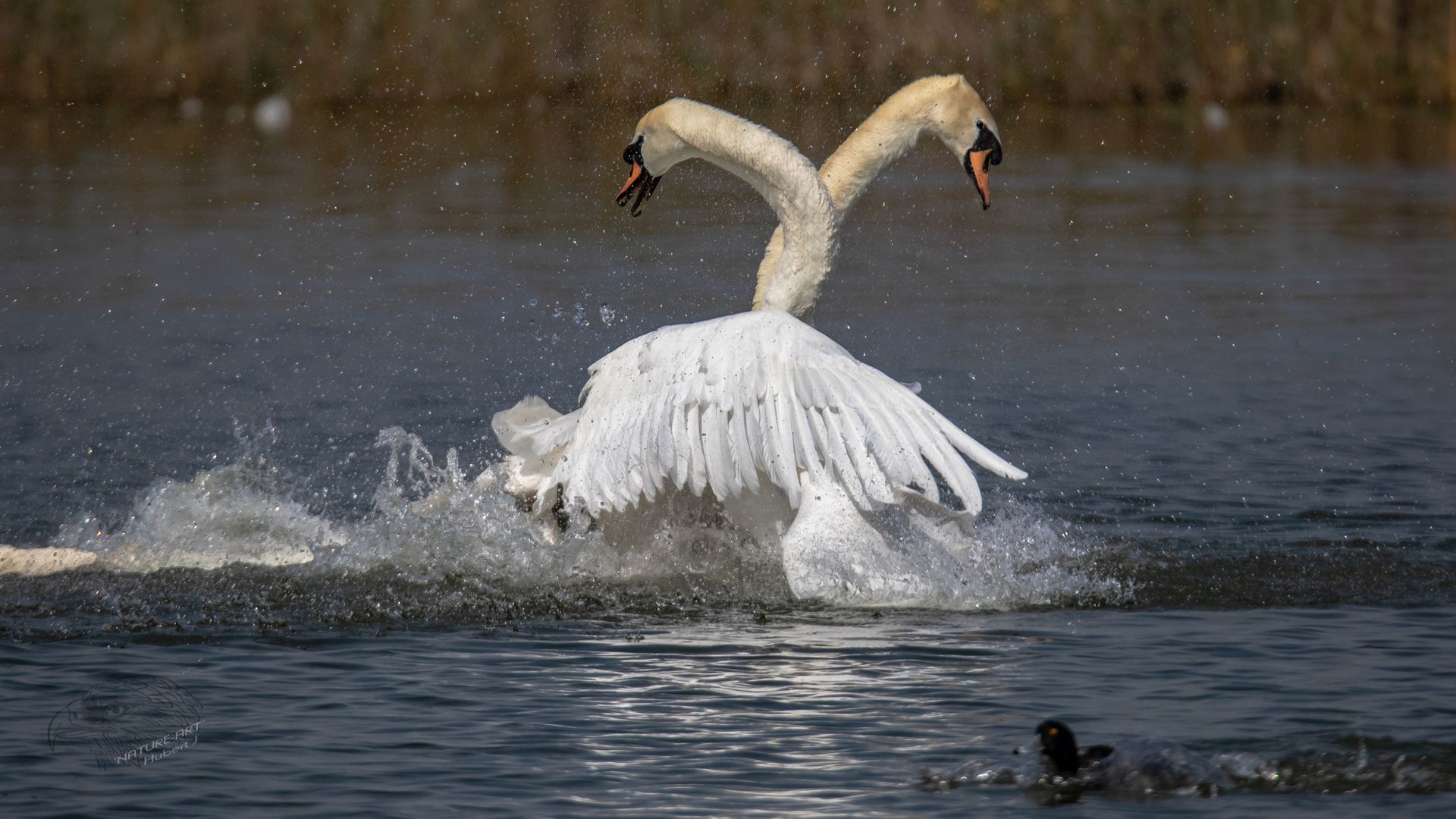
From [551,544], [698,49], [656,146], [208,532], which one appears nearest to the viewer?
[551,544]

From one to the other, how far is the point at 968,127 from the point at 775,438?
2.43 metres

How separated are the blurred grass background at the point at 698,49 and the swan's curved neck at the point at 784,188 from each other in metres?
14.3

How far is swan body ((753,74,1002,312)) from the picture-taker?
7.35m

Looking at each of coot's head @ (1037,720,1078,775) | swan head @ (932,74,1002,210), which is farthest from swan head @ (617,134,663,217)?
coot's head @ (1037,720,1078,775)

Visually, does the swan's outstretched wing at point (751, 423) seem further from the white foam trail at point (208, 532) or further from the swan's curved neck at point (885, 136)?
the swan's curved neck at point (885, 136)

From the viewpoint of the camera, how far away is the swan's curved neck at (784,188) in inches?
263

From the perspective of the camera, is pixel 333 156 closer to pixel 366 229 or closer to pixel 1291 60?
pixel 366 229

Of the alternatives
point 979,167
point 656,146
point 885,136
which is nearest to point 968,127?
point 979,167

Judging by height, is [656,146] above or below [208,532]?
above

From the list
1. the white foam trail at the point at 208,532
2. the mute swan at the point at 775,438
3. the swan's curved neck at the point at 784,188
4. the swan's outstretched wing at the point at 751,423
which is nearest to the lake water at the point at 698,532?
the white foam trail at the point at 208,532

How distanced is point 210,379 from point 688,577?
14.3 feet

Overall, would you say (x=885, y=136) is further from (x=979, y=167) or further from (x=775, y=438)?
(x=775, y=438)

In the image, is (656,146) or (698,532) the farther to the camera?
(656,146)

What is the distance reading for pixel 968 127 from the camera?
7445mm
